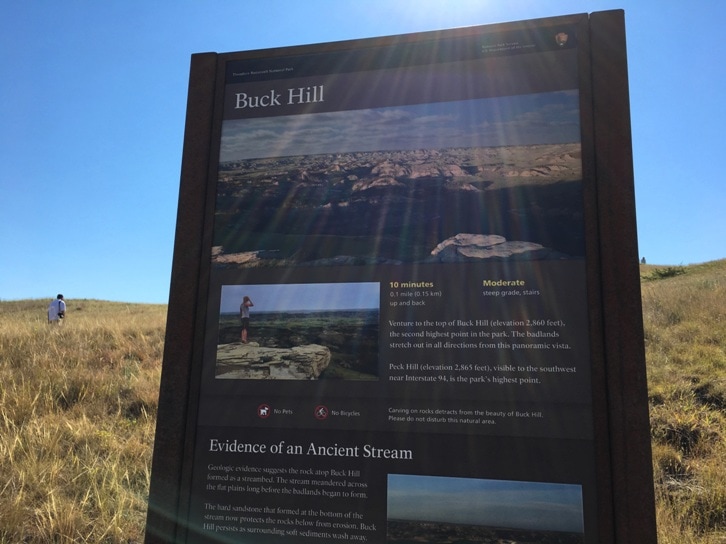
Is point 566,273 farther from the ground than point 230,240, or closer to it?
closer to it

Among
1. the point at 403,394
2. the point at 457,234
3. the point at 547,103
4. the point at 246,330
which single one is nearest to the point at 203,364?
the point at 246,330

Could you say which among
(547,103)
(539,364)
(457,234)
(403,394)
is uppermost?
(547,103)

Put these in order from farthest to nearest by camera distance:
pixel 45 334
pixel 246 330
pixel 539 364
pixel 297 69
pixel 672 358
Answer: pixel 45 334 → pixel 672 358 → pixel 297 69 → pixel 246 330 → pixel 539 364

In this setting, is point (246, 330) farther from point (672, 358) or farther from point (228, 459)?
point (672, 358)

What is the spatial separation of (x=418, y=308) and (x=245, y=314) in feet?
3.12

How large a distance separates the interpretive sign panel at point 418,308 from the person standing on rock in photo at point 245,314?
0.04 feet

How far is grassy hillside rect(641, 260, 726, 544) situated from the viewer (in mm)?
4422

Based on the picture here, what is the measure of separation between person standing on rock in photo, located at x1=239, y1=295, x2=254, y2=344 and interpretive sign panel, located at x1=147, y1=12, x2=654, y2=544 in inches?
0.5

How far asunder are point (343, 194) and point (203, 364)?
3.97 ft

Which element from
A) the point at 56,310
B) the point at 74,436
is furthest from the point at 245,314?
the point at 56,310

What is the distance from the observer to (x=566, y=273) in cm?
260

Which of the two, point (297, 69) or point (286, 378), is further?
point (297, 69)

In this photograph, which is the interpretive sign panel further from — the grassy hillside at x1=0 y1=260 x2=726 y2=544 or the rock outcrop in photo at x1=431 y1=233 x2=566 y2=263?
the grassy hillside at x1=0 y1=260 x2=726 y2=544

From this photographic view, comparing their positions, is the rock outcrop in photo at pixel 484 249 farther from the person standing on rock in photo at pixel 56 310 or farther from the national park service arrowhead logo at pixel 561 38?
the person standing on rock in photo at pixel 56 310
